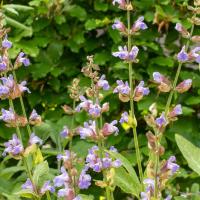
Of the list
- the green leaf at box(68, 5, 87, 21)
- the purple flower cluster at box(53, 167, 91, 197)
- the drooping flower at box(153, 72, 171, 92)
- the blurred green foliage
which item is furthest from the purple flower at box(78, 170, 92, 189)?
the green leaf at box(68, 5, 87, 21)

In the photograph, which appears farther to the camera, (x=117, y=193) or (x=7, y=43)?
(x=117, y=193)

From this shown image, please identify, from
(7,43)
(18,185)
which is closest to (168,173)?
(7,43)

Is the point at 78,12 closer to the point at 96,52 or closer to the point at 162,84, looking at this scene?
the point at 96,52

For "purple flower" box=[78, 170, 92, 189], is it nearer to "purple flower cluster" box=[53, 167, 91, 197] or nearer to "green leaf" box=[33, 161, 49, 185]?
"purple flower cluster" box=[53, 167, 91, 197]

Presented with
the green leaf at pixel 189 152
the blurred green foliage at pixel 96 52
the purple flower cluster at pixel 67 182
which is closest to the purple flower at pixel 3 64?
the purple flower cluster at pixel 67 182

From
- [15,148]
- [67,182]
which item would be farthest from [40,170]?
[67,182]

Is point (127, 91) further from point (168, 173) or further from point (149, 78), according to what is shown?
point (149, 78)
